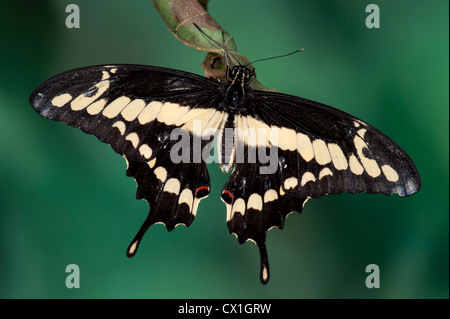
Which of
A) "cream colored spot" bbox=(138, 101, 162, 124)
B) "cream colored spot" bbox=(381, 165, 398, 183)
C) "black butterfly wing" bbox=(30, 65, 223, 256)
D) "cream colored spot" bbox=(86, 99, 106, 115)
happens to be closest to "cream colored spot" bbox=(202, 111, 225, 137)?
"black butterfly wing" bbox=(30, 65, 223, 256)

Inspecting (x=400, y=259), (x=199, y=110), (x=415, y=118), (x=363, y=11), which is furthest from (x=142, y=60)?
(x=400, y=259)

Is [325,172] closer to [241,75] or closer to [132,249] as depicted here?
[241,75]

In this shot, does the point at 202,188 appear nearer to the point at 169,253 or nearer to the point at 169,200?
the point at 169,200

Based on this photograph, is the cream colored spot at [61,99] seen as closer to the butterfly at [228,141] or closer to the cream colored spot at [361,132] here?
the butterfly at [228,141]

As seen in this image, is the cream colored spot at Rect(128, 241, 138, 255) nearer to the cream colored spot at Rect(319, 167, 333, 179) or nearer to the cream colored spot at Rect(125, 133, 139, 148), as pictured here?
the cream colored spot at Rect(125, 133, 139, 148)

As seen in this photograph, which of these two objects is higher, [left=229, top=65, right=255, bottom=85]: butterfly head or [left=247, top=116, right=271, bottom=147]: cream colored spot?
[left=229, top=65, right=255, bottom=85]: butterfly head

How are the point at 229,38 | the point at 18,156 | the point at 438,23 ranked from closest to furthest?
the point at 229,38 → the point at 18,156 → the point at 438,23

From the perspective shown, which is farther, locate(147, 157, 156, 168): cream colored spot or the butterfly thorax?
locate(147, 157, 156, 168): cream colored spot

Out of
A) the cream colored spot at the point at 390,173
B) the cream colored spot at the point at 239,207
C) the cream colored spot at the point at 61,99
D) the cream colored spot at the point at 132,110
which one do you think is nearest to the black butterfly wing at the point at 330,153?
the cream colored spot at the point at 390,173
